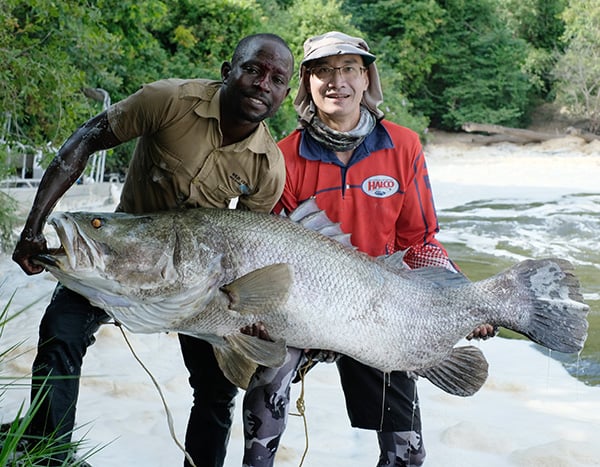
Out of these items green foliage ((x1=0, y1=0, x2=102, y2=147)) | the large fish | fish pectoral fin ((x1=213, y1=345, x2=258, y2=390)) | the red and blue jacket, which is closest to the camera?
the large fish

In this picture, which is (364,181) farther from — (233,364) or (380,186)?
(233,364)

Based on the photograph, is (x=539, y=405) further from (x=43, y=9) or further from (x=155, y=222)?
(x=43, y=9)

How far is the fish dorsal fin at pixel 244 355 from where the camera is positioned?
3033mm

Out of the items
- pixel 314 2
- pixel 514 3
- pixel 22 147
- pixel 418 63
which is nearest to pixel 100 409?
pixel 22 147

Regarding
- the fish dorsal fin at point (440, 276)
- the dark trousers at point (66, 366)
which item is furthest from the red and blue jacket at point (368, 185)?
the dark trousers at point (66, 366)

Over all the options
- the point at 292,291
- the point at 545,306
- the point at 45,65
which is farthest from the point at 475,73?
the point at 292,291

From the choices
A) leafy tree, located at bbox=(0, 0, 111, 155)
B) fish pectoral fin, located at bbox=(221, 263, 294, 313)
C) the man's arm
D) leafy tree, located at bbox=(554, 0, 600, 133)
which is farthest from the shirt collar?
leafy tree, located at bbox=(554, 0, 600, 133)

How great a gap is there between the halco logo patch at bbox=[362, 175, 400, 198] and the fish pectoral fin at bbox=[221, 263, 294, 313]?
2.65 feet

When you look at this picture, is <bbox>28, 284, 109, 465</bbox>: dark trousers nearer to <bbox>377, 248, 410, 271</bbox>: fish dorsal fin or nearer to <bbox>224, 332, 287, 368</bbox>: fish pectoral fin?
<bbox>224, 332, 287, 368</bbox>: fish pectoral fin

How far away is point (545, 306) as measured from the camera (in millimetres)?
3439

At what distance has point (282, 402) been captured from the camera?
323 cm

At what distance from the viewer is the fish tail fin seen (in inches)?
135

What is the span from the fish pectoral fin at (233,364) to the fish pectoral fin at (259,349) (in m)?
0.04

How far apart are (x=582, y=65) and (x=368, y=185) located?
93.9 feet
